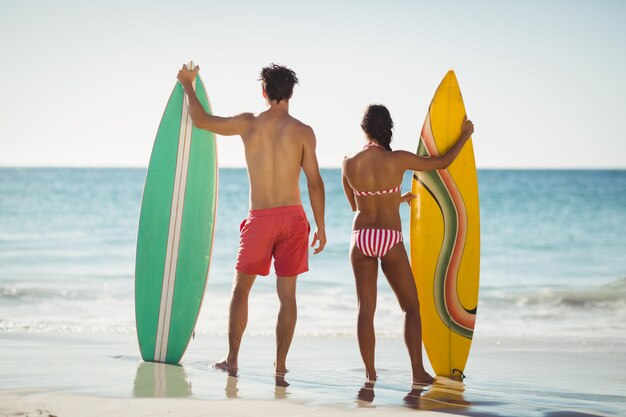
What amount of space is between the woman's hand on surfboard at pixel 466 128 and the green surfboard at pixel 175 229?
1.49 m

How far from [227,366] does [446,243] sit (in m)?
1.47

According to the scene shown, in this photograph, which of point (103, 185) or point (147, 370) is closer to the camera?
point (147, 370)

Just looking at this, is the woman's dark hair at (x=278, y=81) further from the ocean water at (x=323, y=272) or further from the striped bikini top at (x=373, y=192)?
the ocean water at (x=323, y=272)

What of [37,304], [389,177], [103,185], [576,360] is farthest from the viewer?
[103,185]

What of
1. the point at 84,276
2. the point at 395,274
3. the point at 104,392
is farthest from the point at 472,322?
the point at 84,276

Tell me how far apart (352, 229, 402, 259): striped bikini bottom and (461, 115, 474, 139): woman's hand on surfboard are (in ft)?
2.86

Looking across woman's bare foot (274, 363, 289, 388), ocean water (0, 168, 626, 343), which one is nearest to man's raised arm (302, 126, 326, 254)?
woman's bare foot (274, 363, 289, 388)

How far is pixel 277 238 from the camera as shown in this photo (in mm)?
4422

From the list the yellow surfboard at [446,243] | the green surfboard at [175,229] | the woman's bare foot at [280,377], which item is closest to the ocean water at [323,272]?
the green surfboard at [175,229]

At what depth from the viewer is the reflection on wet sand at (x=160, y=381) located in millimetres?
3855

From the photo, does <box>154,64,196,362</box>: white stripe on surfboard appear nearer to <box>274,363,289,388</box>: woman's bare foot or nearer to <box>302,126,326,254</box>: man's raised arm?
<box>274,363,289,388</box>: woman's bare foot

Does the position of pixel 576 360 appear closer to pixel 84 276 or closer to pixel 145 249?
pixel 145 249

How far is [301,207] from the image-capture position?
14.4 ft

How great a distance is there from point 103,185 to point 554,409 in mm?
29154
